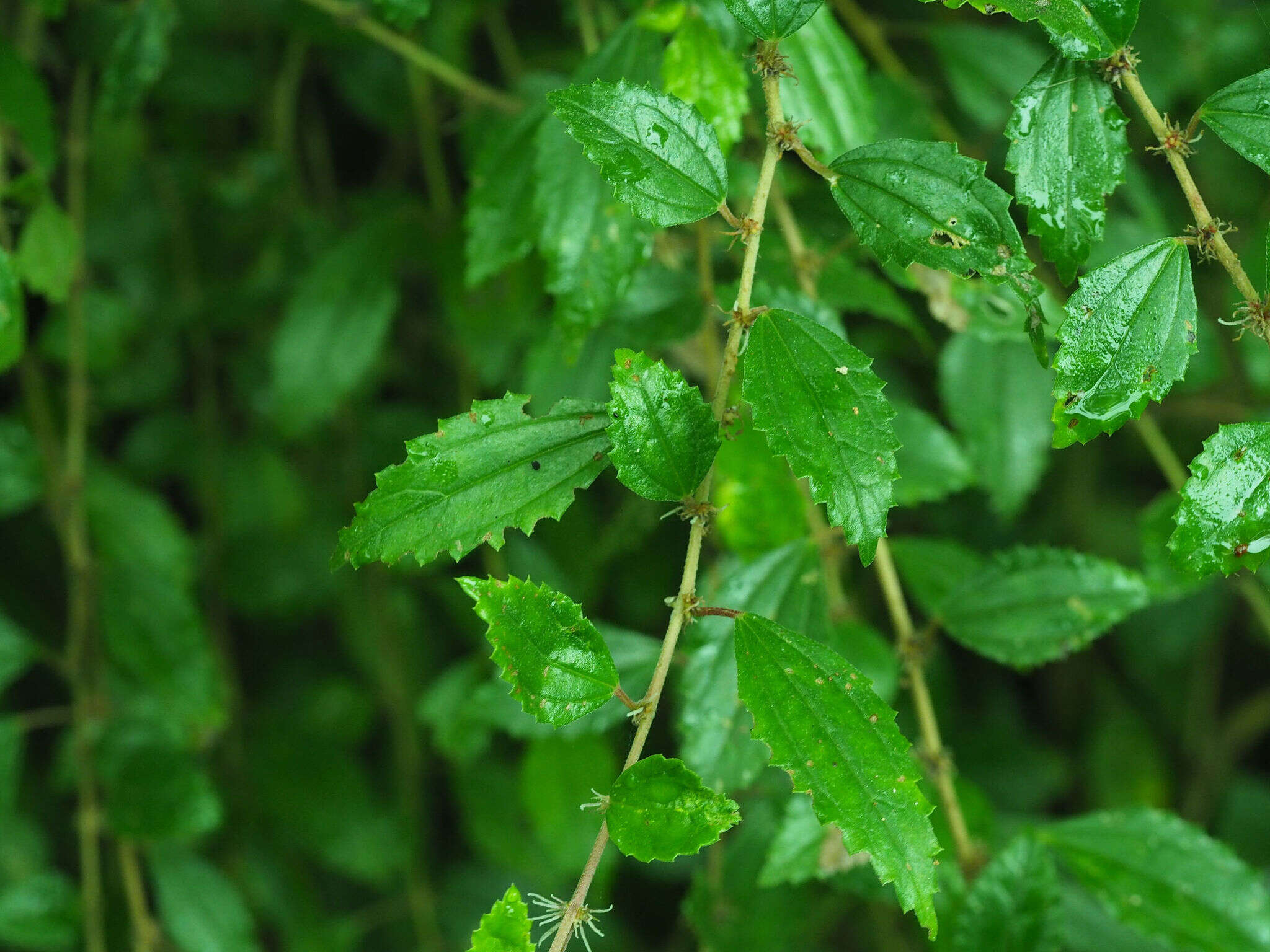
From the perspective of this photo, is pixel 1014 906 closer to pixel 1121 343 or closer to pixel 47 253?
pixel 1121 343

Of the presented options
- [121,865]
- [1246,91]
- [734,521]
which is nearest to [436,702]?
[121,865]

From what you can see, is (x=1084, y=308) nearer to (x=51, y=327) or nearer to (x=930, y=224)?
(x=930, y=224)

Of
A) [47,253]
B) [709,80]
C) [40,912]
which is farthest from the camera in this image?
Result: [40,912]

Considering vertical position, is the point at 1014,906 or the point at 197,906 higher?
the point at 1014,906

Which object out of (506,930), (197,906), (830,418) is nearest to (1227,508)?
(830,418)

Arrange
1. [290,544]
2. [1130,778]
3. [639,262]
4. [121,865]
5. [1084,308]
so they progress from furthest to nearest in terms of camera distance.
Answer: [1130,778] < [290,544] < [121,865] < [639,262] < [1084,308]

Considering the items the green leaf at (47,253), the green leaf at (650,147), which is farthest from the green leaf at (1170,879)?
the green leaf at (47,253)

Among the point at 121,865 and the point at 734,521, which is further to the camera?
the point at 121,865
